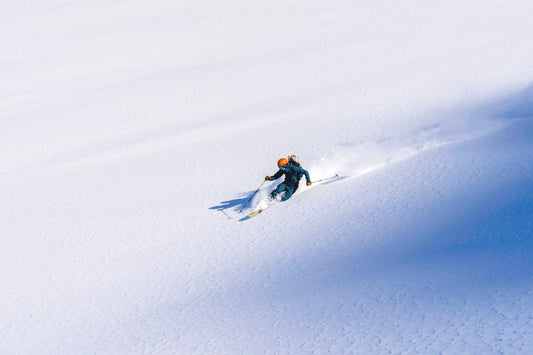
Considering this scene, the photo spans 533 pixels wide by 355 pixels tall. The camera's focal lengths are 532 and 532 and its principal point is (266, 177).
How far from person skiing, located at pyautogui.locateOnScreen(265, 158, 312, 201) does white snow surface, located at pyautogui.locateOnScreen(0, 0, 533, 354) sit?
331 millimetres

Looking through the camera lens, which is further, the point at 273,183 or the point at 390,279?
the point at 273,183

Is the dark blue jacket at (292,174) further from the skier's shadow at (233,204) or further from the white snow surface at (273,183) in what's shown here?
the skier's shadow at (233,204)

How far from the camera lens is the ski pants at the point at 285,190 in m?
10.4

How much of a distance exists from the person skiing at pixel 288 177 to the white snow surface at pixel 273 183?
13.0 inches

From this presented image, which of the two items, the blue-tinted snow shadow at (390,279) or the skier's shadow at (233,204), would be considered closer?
the blue-tinted snow shadow at (390,279)

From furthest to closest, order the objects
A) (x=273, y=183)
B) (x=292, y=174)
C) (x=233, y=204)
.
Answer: (x=273, y=183)
(x=233, y=204)
(x=292, y=174)

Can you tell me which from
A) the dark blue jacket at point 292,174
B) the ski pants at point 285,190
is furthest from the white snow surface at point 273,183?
the dark blue jacket at point 292,174

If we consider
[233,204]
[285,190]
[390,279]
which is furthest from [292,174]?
[390,279]

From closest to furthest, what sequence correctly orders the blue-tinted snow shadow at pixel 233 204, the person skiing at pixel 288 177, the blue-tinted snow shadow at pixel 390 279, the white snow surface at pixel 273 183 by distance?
the blue-tinted snow shadow at pixel 390 279, the white snow surface at pixel 273 183, the person skiing at pixel 288 177, the blue-tinted snow shadow at pixel 233 204

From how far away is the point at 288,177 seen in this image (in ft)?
34.3

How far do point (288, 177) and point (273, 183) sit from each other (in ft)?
2.25

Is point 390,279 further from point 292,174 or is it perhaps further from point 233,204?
point 233,204

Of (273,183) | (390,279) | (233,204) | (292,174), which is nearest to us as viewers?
(390,279)

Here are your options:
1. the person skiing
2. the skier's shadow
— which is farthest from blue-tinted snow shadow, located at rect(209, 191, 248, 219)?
the person skiing
